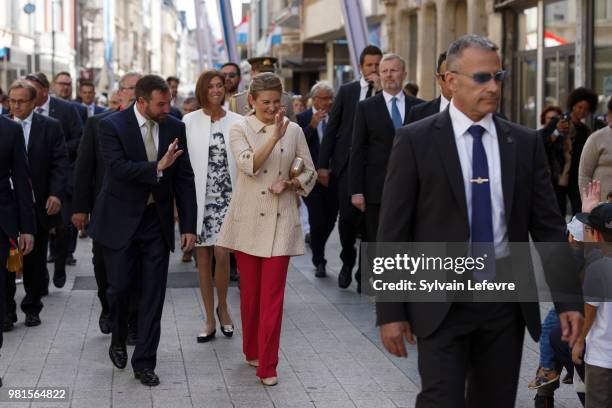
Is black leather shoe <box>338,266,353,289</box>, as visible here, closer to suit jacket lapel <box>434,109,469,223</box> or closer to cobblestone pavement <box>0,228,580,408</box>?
cobblestone pavement <box>0,228,580,408</box>

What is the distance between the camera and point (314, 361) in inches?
307

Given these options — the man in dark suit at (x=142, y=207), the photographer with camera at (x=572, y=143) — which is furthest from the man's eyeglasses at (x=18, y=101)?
the photographer with camera at (x=572, y=143)

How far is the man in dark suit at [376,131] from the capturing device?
A: 934cm

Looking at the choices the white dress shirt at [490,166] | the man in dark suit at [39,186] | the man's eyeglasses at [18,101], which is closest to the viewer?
the white dress shirt at [490,166]

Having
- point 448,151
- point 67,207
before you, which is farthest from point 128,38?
point 448,151

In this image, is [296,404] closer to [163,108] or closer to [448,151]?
[163,108]

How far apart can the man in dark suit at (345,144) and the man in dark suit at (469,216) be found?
5.98m

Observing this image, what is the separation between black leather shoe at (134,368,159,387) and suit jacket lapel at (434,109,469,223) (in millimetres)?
3244

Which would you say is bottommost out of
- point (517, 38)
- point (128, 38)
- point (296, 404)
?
point (296, 404)

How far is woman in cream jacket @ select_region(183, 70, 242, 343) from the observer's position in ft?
28.4

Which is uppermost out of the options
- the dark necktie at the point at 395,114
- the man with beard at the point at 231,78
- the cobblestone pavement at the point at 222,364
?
the man with beard at the point at 231,78

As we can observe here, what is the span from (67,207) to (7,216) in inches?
178

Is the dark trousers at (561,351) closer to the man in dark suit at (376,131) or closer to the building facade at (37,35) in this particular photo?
the man in dark suit at (376,131)

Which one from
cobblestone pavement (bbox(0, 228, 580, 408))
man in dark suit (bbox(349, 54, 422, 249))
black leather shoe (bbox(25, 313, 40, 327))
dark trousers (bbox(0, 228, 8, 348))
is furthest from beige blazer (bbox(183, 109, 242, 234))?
dark trousers (bbox(0, 228, 8, 348))
